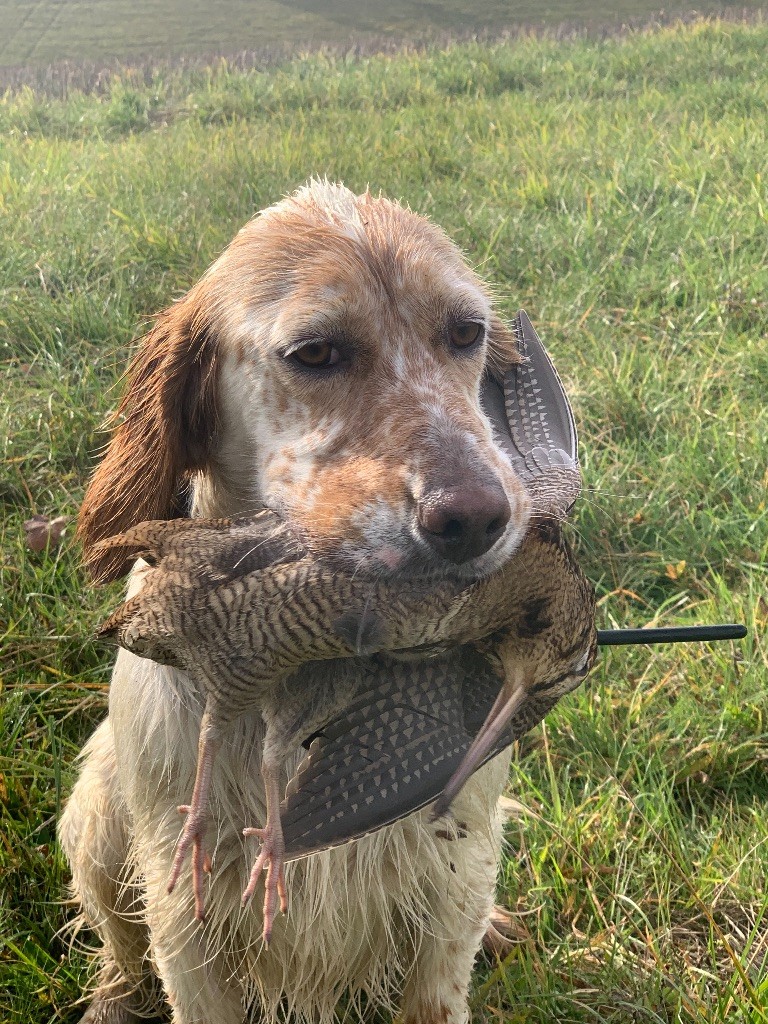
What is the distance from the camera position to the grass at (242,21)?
4.68 metres

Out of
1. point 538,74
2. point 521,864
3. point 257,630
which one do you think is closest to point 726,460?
point 521,864

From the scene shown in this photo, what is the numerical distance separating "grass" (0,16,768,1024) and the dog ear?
2.87 ft

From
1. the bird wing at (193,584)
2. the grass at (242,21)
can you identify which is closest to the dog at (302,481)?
the bird wing at (193,584)

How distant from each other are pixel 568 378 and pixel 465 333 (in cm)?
223

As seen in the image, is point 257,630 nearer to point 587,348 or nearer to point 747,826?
point 747,826

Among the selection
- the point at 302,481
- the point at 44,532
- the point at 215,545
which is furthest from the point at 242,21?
the point at 215,545

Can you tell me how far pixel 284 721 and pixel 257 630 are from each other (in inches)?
9.2

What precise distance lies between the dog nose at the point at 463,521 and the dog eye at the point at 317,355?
53cm

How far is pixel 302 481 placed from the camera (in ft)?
6.01

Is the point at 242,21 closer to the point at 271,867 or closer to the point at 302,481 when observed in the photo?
the point at 302,481

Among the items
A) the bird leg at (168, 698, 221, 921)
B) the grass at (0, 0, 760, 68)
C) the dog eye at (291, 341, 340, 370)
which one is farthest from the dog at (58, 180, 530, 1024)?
the grass at (0, 0, 760, 68)

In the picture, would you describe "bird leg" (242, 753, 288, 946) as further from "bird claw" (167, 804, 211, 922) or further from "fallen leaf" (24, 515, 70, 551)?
"fallen leaf" (24, 515, 70, 551)

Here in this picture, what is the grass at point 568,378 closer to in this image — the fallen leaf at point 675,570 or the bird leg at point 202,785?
the fallen leaf at point 675,570

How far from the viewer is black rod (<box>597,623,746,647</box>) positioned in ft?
5.07
